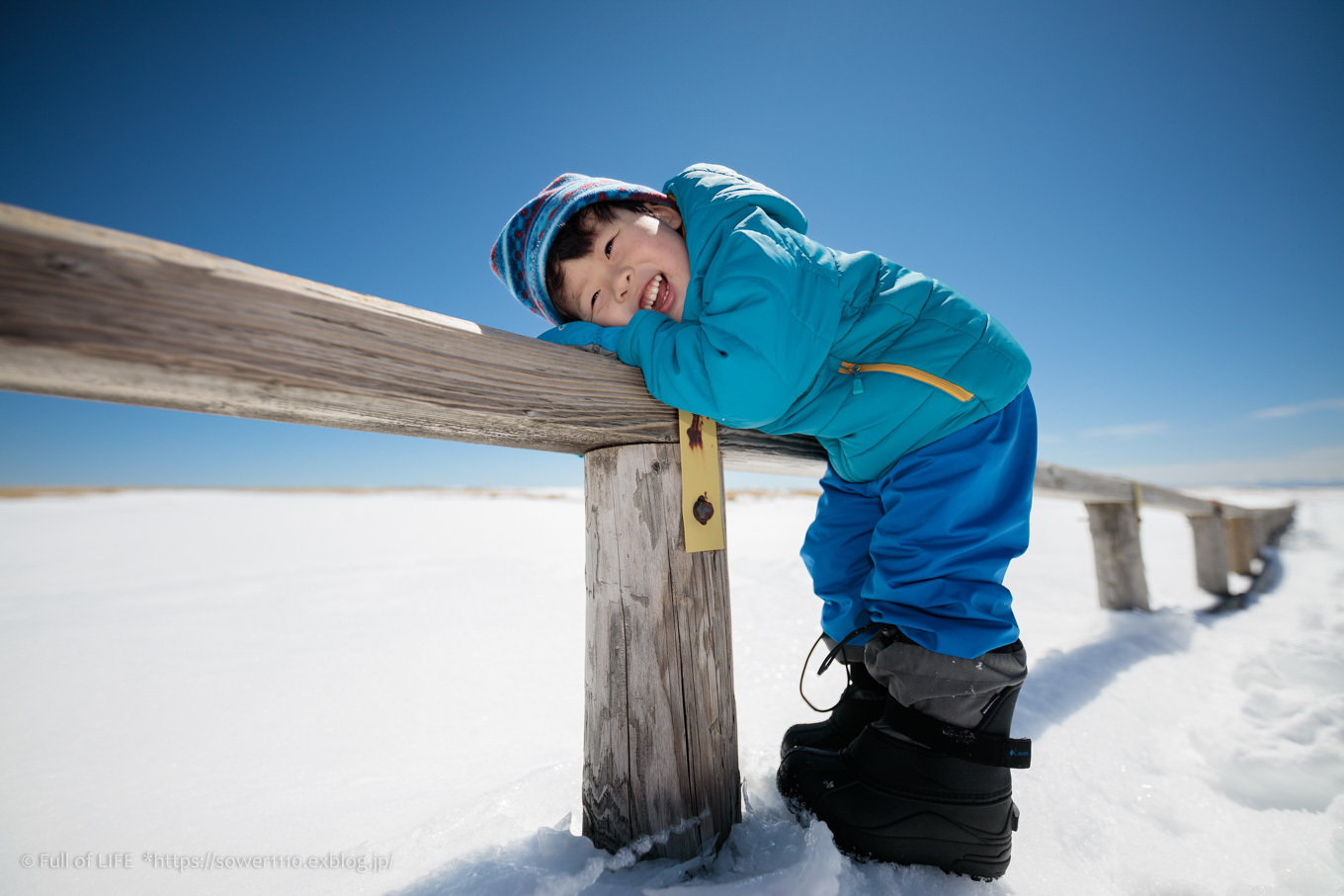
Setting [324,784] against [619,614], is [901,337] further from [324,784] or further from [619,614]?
[324,784]

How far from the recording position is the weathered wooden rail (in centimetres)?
44

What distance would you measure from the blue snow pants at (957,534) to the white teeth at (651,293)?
64 centimetres

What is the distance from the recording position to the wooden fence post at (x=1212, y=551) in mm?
3928

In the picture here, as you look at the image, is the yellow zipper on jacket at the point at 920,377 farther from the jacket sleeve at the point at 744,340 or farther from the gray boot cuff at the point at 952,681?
the gray boot cuff at the point at 952,681

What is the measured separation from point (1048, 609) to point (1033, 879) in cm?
261

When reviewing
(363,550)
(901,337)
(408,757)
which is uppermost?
(901,337)

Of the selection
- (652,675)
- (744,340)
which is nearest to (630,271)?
(744,340)

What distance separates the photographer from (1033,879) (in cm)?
89

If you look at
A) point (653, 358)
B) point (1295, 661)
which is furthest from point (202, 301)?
point (1295, 661)

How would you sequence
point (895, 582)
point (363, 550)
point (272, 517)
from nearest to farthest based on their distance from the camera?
1. point (895, 582)
2. point (363, 550)
3. point (272, 517)

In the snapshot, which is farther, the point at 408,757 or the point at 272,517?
the point at 272,517

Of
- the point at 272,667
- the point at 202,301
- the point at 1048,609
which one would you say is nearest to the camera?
the point at 202,301

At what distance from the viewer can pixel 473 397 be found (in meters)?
0.68

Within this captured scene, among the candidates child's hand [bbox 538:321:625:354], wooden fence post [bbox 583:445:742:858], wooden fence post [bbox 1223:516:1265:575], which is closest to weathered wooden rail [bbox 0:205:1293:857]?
wooden fence post [bbox 583:445:742:858]
